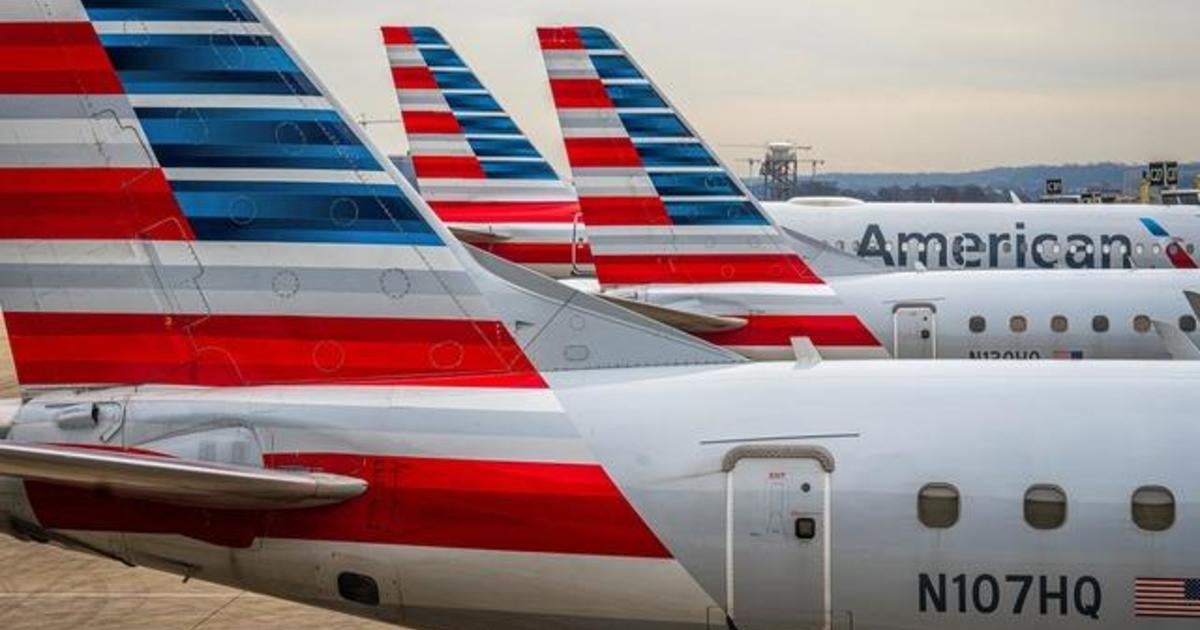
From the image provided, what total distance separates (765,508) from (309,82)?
3.74 m

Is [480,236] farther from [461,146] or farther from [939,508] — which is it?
[939,508]

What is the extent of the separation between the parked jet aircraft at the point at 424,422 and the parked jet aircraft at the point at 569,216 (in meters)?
21.4

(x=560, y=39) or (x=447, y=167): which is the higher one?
(x=560, y=39)

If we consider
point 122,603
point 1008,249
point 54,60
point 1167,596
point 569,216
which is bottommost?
point 122,603

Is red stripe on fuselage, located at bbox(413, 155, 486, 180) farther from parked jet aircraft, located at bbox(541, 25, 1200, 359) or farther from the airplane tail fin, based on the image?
the airplane tail fin

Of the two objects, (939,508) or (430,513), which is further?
(430,513)

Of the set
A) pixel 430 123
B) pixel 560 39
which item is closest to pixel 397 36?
pixel 430 123

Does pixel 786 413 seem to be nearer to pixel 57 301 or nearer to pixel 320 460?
pixel 320 460

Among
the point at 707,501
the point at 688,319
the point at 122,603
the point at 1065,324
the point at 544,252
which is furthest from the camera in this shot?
the point at 544,252

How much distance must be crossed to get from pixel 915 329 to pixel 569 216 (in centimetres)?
1301

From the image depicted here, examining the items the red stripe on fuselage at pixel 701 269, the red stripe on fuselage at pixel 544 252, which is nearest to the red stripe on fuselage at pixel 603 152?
the red stripe on fuselage at pixel 701 269

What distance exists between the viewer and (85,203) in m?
9.66

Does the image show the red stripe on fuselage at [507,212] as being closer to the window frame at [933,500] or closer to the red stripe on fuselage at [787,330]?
the red stripe on fuselage at [787,330]

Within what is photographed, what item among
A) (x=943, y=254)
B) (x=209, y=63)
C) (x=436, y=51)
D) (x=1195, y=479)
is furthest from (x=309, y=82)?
(x=436, y=51)
